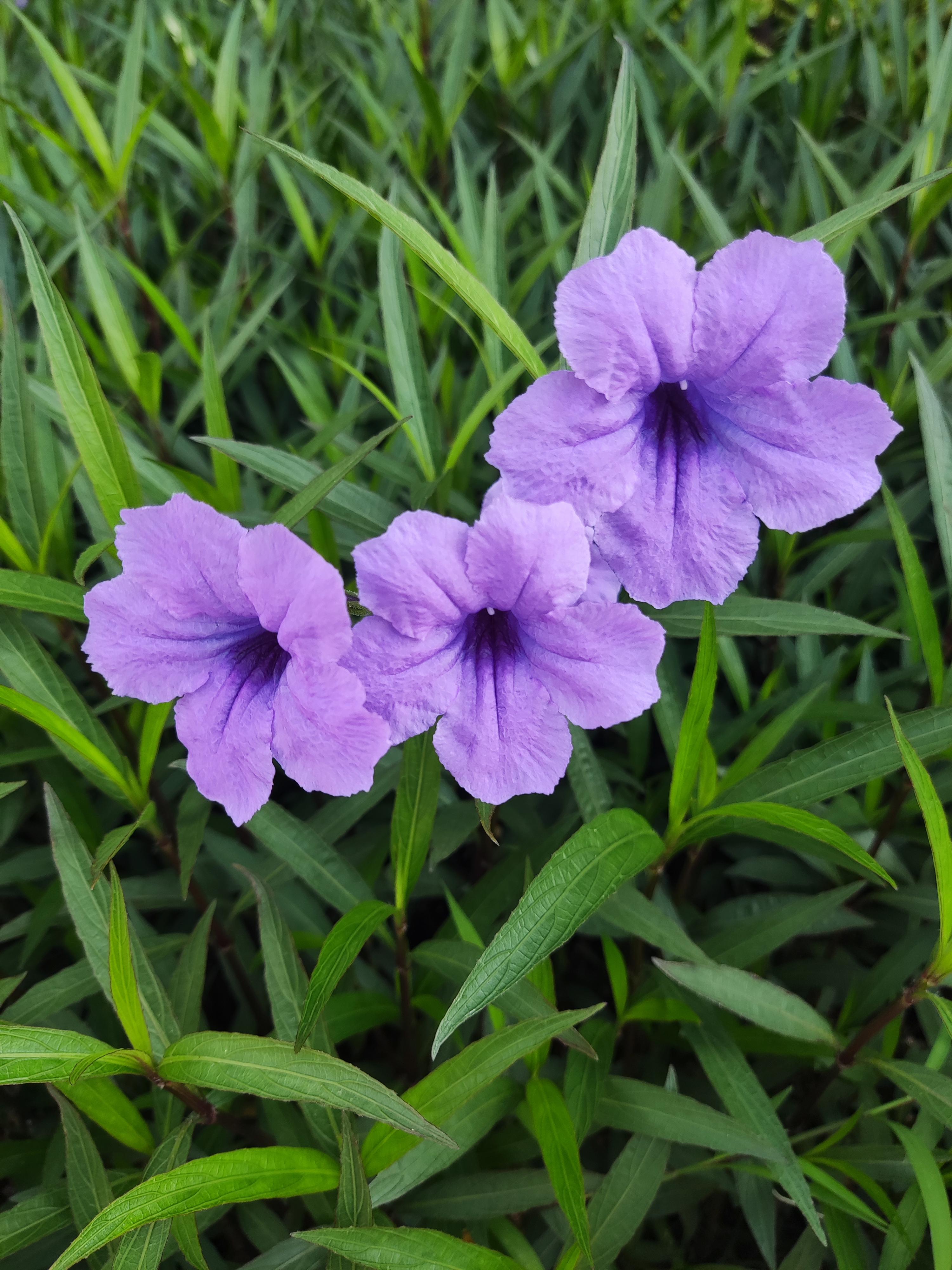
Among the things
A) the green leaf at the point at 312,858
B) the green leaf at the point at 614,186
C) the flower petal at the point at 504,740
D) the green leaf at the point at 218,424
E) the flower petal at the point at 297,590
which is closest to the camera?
the flower petal at the point at 297,590

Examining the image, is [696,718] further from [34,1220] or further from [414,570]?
[34,1220]

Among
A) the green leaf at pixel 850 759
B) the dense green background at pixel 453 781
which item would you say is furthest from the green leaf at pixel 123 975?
the green leaf at pixel 850 759

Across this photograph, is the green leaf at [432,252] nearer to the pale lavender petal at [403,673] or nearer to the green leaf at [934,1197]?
the pale lavender petal at [403,673]

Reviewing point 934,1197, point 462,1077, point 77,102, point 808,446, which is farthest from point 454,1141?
point 77,102

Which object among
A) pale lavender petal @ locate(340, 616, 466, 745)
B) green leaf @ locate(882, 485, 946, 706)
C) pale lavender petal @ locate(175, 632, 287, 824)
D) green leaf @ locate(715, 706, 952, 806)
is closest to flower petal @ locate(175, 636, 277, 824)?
pale lavender petal @ locate(175, 632, 287, 824)

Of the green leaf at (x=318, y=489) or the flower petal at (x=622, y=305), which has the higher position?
the flower petal at (x=622, y=305)

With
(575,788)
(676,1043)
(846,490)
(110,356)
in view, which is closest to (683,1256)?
(676,1043)
